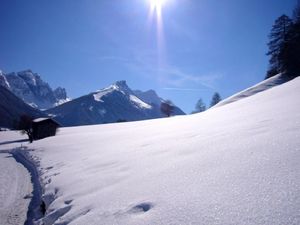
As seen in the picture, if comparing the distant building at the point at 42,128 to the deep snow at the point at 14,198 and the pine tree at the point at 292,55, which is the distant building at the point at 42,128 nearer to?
the deep snow at the point at 14,198

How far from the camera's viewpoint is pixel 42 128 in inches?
1981

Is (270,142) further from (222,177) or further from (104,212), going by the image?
(104,212)

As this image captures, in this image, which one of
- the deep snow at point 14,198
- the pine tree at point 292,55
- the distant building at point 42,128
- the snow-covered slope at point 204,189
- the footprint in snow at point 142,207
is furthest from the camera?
the distant building at point 42,128

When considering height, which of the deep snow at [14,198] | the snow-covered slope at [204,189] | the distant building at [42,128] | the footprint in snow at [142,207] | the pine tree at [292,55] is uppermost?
the pine tree at [292,55]

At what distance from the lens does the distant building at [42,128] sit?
4979 centimetres

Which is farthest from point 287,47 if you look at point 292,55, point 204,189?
point 204,189

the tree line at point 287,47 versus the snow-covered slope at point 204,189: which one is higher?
the tree line at point 287,47

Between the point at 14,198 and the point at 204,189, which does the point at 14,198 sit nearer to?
the point at 14,198

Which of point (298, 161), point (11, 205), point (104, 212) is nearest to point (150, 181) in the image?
point (104, 212)

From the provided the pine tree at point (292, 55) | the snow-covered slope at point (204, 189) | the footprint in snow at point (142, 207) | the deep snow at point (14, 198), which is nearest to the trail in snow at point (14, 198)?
the deep snow at point (14, 198)

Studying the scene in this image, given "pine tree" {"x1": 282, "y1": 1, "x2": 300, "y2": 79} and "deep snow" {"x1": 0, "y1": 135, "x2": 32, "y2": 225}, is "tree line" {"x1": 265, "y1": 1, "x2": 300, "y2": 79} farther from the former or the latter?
"deep snow" {"x1": 0, "y1": 135, "x2": 32, "y2": 225}

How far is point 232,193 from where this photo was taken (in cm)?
344

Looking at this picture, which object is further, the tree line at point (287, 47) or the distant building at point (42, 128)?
the distant building at point (42, 128)

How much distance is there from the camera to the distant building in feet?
163
